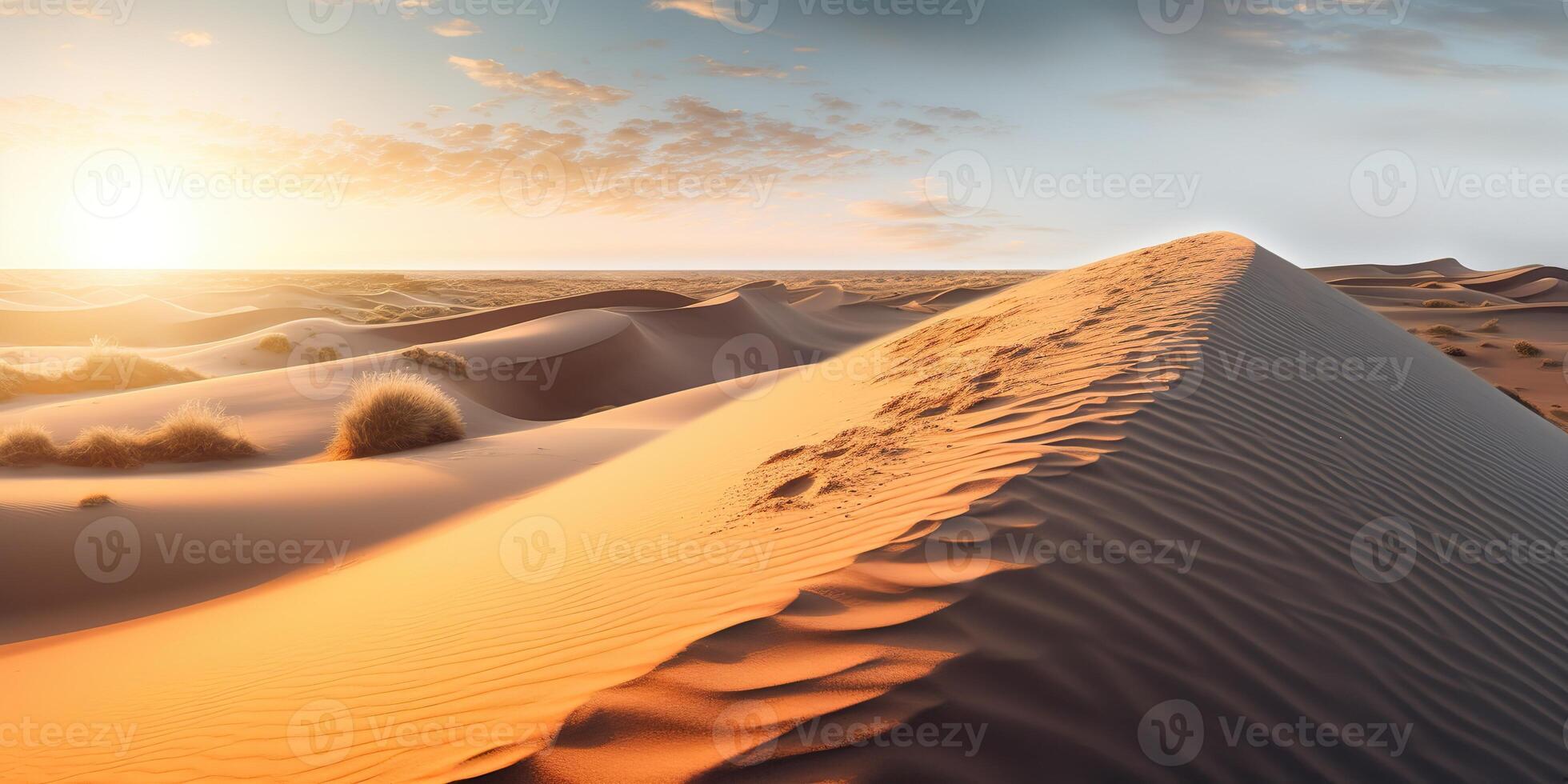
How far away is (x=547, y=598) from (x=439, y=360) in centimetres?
1319

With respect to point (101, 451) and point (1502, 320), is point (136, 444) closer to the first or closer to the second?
point (101, 451)

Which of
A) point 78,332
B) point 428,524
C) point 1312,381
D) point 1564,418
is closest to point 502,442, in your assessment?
point 428,524

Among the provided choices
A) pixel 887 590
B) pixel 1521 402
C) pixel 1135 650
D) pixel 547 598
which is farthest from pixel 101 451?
pixel 1521 402

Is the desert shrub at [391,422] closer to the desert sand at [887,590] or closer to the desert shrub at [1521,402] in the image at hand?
the desert sand at [887,590]

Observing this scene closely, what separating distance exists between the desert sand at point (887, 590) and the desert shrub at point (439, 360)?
20.4ft

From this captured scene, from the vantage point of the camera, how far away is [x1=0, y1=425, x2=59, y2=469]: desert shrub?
8008 millimetres

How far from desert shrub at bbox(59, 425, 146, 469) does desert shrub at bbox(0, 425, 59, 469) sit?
16 cm

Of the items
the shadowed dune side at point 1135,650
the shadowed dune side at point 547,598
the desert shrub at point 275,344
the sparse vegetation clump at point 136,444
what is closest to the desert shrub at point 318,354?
the desert shrub at point 275,344

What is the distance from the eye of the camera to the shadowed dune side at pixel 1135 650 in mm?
2074

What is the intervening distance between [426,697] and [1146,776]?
2.69m

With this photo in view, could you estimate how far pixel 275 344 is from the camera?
2161 centimetres

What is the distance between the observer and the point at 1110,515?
3.29 m

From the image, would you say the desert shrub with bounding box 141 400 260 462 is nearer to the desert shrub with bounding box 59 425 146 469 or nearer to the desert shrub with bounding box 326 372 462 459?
the desert shrub with bounding box 59 425 146 469

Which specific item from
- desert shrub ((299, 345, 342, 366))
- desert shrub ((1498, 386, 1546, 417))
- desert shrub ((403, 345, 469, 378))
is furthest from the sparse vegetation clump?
desert shrub ((1498, 386, 1546, 417))
